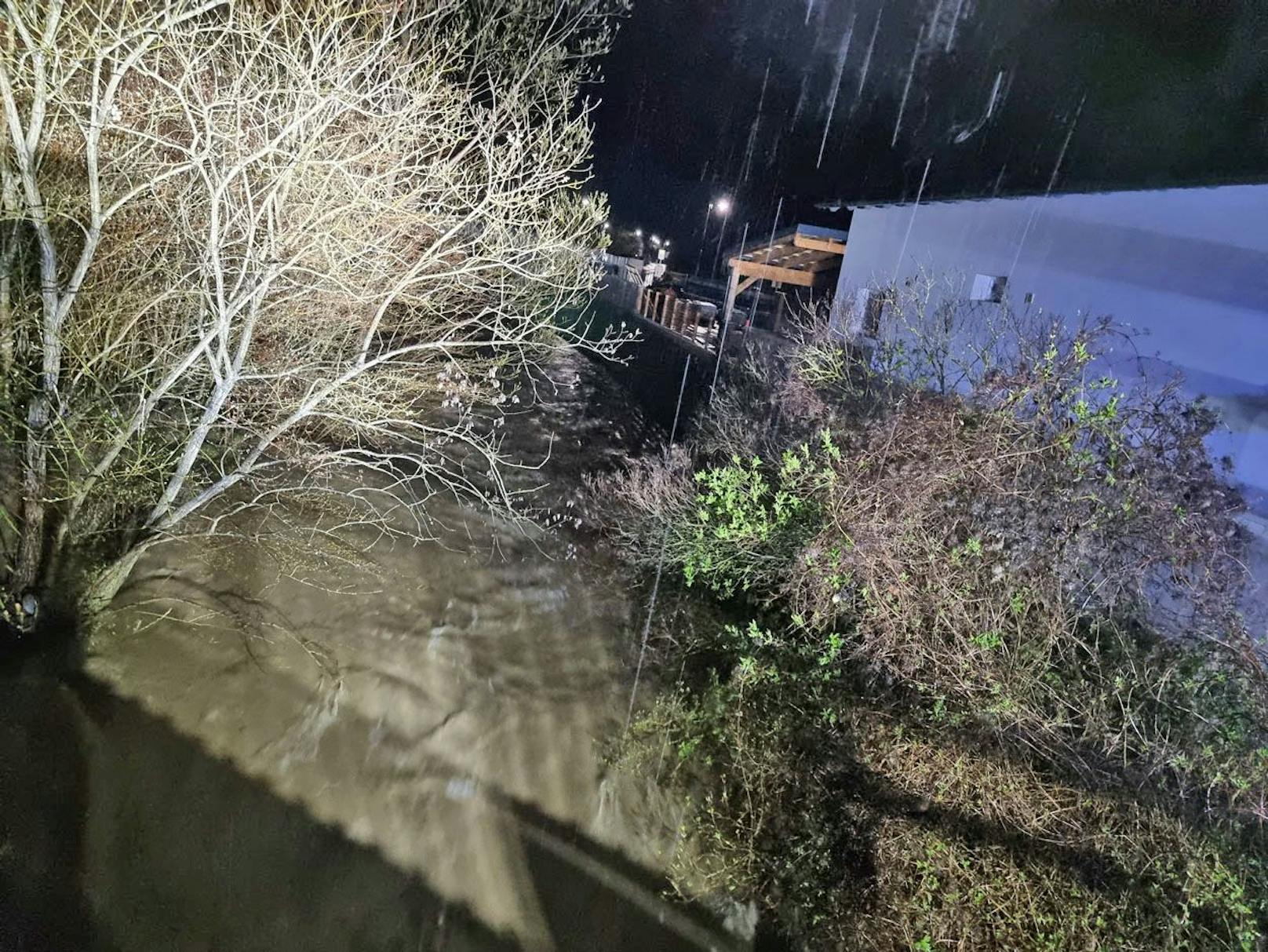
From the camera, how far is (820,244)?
612 inches

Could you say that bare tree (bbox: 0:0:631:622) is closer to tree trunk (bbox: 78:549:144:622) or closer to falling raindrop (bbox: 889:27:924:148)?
tree trunk (bbox: 78:549:144:622)

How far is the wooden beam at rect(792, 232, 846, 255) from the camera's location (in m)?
15.5

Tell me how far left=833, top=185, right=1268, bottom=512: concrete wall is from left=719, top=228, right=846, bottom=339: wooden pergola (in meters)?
3.68

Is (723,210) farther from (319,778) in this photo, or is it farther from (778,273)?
(319,778)

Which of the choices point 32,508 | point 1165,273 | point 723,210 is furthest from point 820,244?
point 32,508

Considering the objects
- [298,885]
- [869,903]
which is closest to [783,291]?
[869,903]

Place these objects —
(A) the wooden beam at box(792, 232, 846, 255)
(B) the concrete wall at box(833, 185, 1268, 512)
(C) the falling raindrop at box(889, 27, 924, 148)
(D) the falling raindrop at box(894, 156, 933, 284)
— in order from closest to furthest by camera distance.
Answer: (B) the concrete wall at box(833, 185, 1268, 512) < (D) the falling raindrop at box(894, 156, 933, 284) < (A) the wooden beam at box(792, 232, 846, 255) < (C) the falling raindrop at box(889, 27, 924, 148)

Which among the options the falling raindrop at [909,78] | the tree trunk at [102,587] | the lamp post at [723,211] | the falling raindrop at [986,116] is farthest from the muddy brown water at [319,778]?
the lamp post at [723,211]

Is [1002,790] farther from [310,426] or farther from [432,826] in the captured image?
[310,426]

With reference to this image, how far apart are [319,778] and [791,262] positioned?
15122mm

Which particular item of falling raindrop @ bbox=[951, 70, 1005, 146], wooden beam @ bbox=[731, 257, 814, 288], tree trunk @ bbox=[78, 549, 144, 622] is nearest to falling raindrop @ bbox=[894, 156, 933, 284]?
falling raindrop @ bbox=[951, 70, 1005, 146]

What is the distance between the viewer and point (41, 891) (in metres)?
4.44

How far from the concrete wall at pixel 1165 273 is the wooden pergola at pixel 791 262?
3680 millimetres

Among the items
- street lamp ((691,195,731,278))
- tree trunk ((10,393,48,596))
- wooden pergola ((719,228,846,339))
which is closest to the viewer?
tree trunk ((10,393,48,596))
